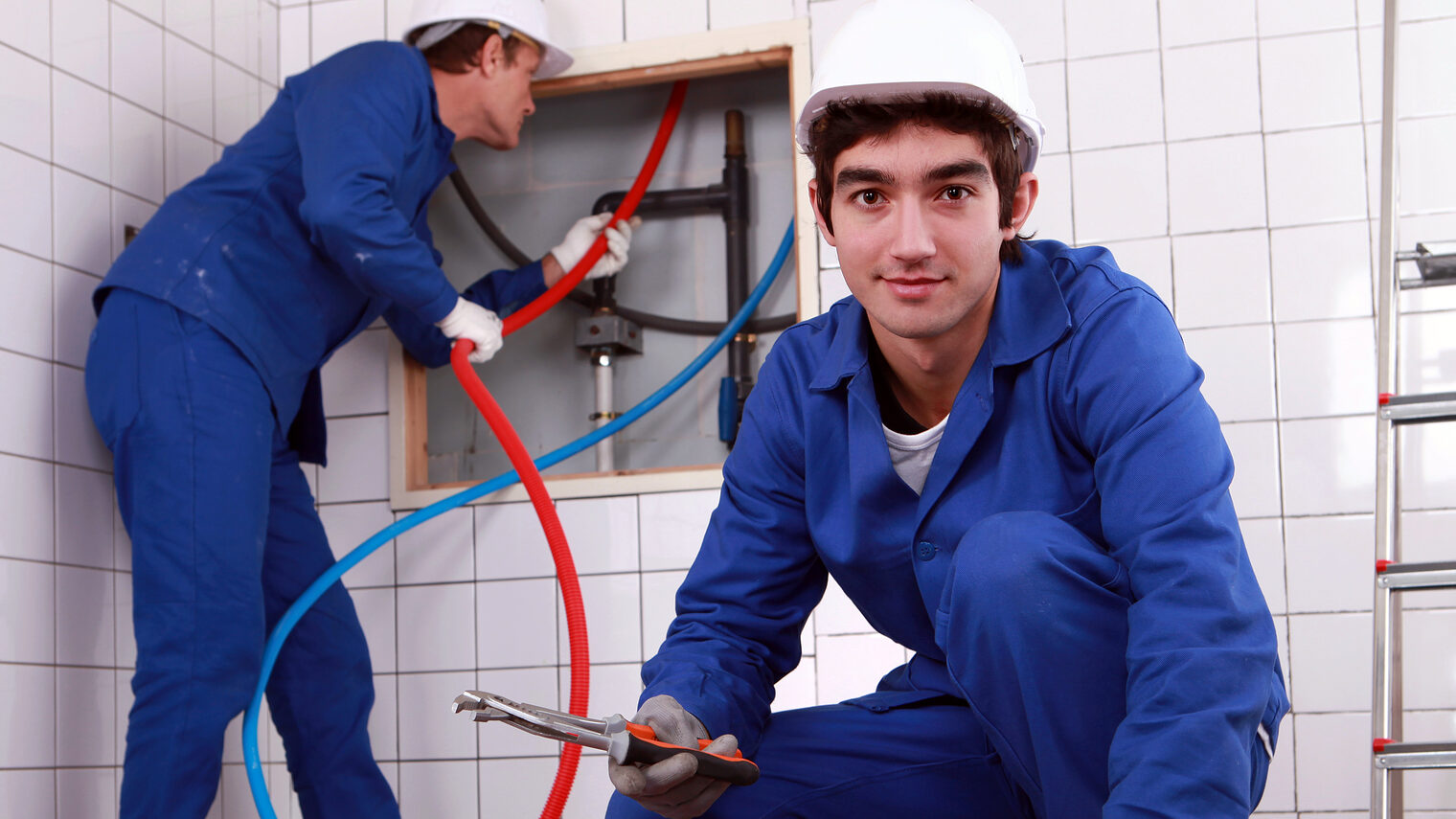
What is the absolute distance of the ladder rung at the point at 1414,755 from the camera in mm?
1480

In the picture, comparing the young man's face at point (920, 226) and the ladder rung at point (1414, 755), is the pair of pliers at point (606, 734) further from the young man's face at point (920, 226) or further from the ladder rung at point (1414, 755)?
the ladder rung at point (1414, 755)

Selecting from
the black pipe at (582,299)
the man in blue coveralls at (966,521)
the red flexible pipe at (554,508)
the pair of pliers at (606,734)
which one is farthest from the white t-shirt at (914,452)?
the black pipe at (582,299)

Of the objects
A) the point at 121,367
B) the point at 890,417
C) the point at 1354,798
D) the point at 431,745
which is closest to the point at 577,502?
the point at 431,745

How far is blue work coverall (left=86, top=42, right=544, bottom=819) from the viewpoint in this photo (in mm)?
1937

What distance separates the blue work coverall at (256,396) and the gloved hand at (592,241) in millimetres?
327

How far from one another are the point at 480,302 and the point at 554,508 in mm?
514

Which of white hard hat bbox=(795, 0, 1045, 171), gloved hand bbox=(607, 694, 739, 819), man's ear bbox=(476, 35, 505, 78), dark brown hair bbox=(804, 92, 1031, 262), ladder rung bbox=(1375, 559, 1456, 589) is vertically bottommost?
gloved hand bbox=(607, 694, 739, 819)

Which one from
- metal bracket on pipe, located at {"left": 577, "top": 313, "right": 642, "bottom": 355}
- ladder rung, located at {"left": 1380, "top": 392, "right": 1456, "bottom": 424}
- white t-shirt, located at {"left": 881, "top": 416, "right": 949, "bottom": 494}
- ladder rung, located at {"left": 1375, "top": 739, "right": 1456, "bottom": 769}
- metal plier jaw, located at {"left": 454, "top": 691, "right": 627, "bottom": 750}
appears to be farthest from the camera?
metal bracket on pipe, located at {"left": 577, "top": 313, "right": 642, "bottom": 355}

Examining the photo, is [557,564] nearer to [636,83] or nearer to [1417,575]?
[636,83]

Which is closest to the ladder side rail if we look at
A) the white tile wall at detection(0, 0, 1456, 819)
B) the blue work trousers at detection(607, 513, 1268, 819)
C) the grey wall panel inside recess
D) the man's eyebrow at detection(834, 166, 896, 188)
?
the white tile wall at detection(0, 0, 1456, 819)

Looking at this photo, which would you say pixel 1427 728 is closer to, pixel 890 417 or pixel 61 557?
pixel 890 417

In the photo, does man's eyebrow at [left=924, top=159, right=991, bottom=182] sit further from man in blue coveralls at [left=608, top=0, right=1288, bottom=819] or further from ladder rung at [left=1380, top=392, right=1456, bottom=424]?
ladder rung at [left=1380, top=392, right=1456, bottom=424]

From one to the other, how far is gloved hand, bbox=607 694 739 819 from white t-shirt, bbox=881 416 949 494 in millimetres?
317

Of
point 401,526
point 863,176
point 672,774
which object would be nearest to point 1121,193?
point 863,176
